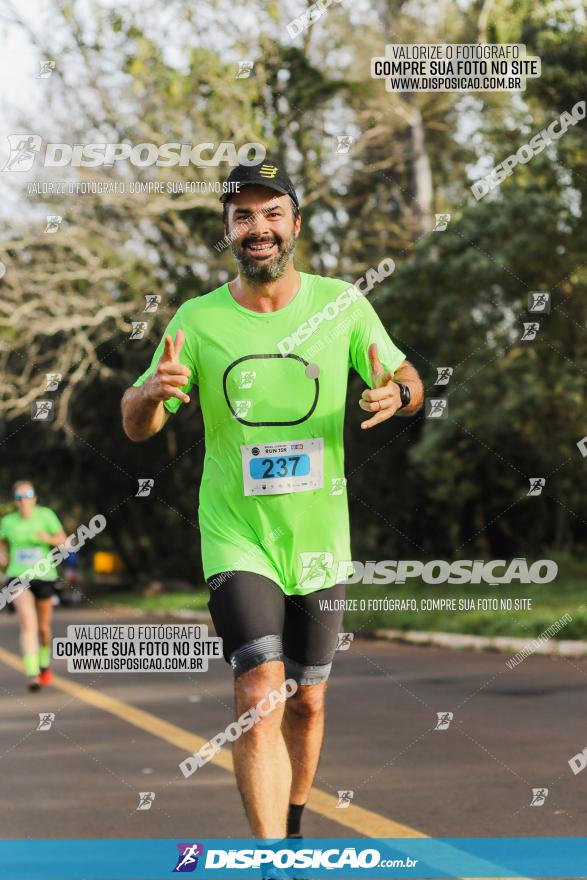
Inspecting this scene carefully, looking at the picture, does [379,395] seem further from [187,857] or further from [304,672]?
[187,857]

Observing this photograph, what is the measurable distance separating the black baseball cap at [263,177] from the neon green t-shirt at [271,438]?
355 mm

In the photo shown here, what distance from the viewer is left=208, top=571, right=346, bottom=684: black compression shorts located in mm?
5117

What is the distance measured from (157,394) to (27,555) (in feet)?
30.4

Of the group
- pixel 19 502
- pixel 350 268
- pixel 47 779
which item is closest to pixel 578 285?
pixel 350 268

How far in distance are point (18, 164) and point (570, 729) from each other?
35.2ft

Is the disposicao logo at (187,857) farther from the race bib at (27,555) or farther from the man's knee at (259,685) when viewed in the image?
the race bib at (27,555)

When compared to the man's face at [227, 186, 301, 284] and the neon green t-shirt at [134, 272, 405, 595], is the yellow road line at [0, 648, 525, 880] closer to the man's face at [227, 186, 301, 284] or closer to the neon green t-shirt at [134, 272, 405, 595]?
the neon green t-shirt at [134, 272, 405, 595]

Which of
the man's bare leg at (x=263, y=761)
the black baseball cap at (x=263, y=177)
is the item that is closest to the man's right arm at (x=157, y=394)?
the black baseball cap at (x=263, y=177)

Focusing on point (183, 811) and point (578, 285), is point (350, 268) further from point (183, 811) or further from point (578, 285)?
point (183, 811)

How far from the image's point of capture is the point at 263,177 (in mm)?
5250

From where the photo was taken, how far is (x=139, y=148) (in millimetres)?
23906

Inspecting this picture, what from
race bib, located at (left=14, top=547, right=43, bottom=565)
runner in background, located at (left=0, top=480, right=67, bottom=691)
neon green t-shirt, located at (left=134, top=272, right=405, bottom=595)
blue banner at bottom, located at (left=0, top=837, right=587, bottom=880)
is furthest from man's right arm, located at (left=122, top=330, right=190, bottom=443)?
race bib, located at (left=14, top=547, right=43, bottom=565)

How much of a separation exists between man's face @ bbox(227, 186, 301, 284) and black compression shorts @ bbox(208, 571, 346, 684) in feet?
3.13

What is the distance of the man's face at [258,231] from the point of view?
5266 millimetres
